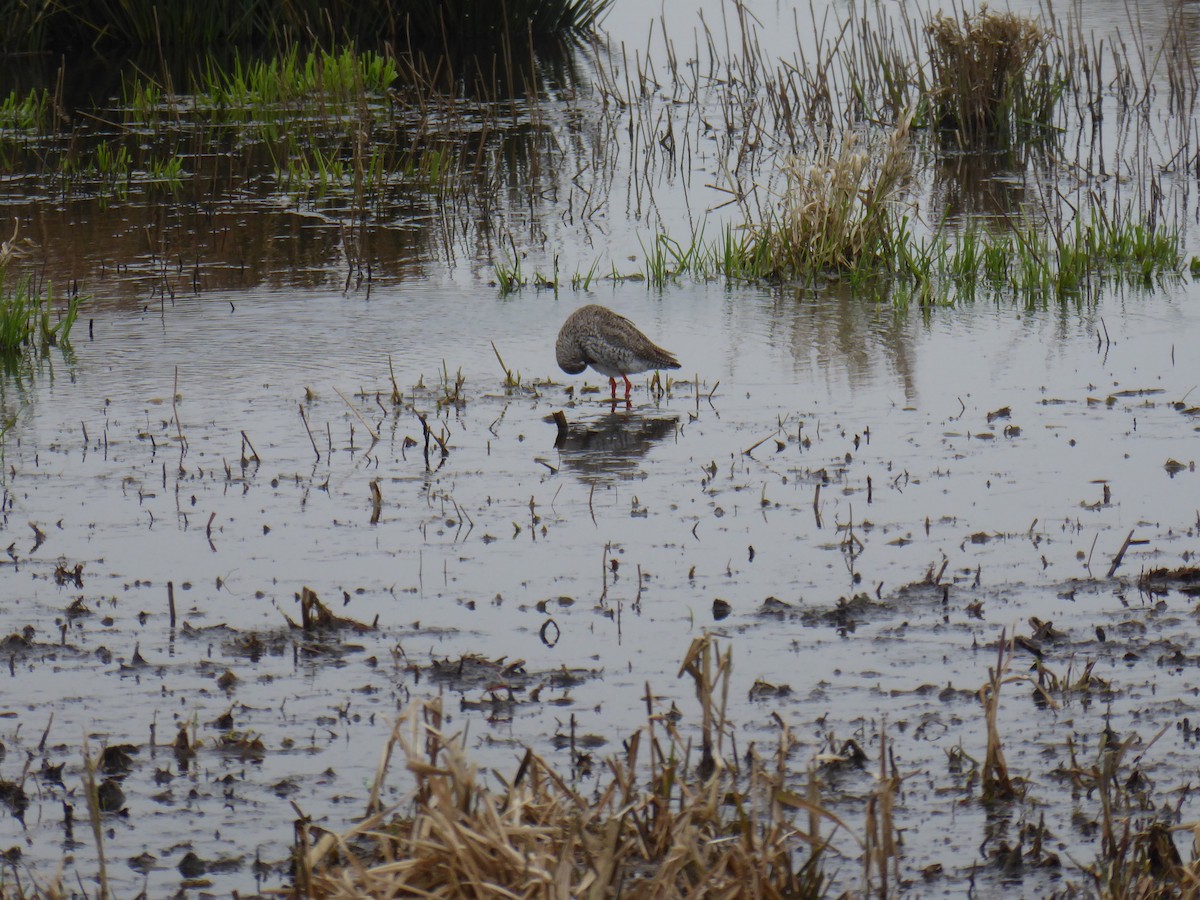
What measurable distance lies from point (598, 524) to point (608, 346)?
191 centimetres

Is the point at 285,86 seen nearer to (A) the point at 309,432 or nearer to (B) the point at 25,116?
(B) the point at 25,116

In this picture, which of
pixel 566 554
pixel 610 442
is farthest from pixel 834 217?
pixel 566 554

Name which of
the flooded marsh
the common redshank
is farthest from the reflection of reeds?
the common redshank

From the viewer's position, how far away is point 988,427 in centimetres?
732

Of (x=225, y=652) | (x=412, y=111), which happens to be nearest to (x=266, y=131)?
(x=412, y=111)

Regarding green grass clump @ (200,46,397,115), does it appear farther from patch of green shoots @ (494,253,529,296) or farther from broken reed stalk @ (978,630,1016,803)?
broken reed stalk @ (978,630,1016,803)

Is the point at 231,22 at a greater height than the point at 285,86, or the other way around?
the point at 231,22

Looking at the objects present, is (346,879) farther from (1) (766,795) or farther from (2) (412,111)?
(2) (412,111)

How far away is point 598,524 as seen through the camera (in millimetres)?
6145

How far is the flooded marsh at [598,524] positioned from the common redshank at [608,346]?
221 mm

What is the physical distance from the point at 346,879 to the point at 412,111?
15.4 m

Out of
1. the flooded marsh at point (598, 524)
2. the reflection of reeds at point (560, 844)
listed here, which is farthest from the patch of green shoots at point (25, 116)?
the reflection of reeds at point (560, 844)

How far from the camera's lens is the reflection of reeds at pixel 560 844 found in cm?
303

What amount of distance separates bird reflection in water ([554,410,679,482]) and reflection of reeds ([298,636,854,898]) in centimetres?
346
